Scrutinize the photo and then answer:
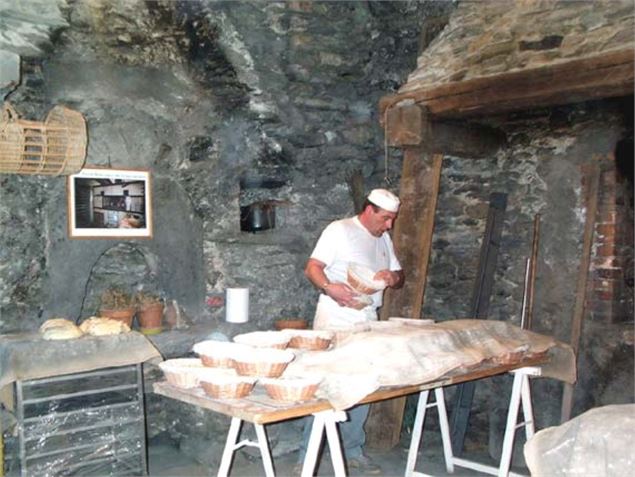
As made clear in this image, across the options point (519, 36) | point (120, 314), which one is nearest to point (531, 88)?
point (519, 36)

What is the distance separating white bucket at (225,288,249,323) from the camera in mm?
5094

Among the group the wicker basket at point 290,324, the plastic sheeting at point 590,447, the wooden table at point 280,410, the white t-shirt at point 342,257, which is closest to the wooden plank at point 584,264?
the white t-shirt at point 342,257

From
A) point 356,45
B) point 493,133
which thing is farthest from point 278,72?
point 493,133

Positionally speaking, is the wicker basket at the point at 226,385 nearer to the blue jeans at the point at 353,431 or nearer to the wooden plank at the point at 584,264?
the blue jeans at the point at 353,431

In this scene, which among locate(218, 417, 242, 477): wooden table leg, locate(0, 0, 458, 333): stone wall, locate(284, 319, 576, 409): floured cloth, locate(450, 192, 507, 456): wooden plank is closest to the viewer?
locate(284, 319, 576, 409): floured cloth

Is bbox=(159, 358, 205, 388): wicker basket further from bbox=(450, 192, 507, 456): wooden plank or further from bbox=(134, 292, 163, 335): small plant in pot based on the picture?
bbox=(450, 192, 507, 456): wooden plank

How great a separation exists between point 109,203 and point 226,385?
2586mm

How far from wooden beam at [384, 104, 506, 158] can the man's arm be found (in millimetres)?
1016

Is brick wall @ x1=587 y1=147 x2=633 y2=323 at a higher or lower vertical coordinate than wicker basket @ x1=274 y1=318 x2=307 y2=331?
higher

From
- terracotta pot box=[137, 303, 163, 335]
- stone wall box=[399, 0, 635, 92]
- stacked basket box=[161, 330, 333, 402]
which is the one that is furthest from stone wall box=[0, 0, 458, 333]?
stacked basket box=[161, 330, 333, 402]

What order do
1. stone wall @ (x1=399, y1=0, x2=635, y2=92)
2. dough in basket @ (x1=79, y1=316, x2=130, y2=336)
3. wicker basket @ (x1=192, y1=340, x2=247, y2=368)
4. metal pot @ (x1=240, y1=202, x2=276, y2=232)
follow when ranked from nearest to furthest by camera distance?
wicker basket @ (x1=192, y1=340, x2=247, y2=368), stone wall @ (x1=399, y1=0, x2=635, y2=92), dough in basket @ (x1=79, y1=316, x2=130, y2=336), metal pot @ (x1=240, y1=202, x2=276, y2=232)

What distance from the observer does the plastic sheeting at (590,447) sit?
6.40 ft

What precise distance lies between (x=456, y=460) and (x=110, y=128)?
136 inches

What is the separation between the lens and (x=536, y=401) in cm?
486
